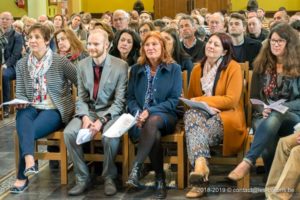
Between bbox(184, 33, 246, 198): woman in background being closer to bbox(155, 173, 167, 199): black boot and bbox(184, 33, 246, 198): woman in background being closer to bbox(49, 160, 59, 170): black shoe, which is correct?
bbox(155, 173, 167, 199): black boot

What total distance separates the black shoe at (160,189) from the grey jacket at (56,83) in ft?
3.23

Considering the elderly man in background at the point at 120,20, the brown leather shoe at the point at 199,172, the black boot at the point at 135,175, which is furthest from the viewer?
the elderly man in background at the point at 120,20

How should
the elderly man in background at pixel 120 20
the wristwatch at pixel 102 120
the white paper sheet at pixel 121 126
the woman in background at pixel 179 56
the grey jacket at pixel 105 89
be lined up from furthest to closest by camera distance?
the elderly man in background at pixel 120 20, the woman in background at pixel 179 56, the grey jacket at pixel 105 89, the wristwatch at pixel 102 120, the white paper sheet at pixel 121 126

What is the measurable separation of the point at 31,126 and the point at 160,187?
114 centimetres

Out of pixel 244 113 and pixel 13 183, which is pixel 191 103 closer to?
pixel 244 113

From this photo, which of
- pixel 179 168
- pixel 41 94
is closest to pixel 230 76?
pixel 179 168

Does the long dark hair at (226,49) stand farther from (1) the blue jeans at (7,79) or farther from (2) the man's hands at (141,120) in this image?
(1) the blue jeans at (7,79)

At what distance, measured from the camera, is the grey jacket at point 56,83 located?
15.6 ft

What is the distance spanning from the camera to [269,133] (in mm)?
4148

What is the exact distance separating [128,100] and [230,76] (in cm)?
87

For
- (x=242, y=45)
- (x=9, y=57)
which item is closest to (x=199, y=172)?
(x=242, y=45)

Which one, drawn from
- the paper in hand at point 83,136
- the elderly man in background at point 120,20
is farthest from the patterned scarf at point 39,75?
the elderly man in background at point 120,20

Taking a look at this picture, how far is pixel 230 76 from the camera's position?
177 inches

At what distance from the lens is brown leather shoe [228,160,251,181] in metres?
4.10
